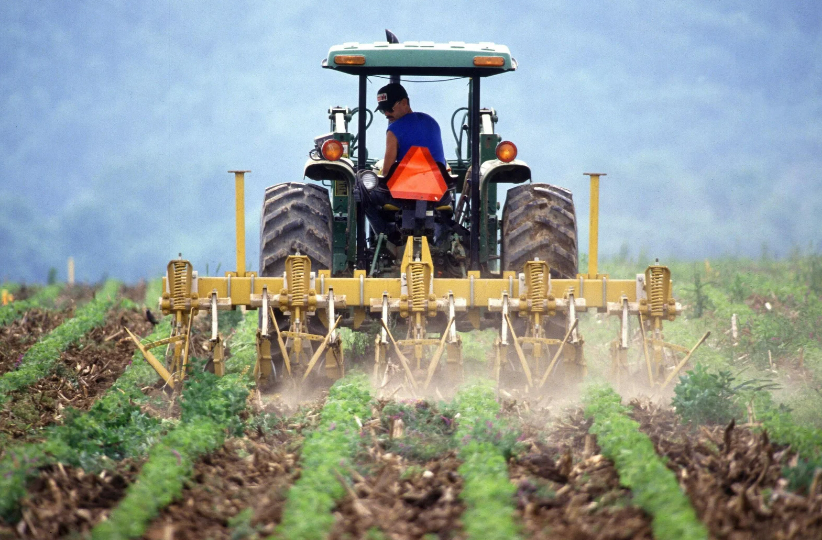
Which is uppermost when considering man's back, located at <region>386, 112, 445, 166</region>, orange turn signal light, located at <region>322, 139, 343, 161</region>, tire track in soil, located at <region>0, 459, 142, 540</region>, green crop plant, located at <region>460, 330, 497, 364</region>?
man's back, located at <region>386, 112, 445, 166</region>

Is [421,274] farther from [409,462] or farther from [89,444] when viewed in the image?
[89,444]

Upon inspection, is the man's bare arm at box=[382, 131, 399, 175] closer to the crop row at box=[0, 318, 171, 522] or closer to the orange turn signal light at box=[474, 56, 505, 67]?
the orange turn signal light at box=[474, 56, 505, 67]

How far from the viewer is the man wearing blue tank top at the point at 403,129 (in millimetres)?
9078

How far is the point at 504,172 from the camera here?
933 cm

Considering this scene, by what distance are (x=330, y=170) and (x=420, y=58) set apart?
1345mm

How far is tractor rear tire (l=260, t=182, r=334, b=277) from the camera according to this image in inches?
356

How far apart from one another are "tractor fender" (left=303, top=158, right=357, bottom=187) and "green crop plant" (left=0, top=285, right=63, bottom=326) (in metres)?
6.98

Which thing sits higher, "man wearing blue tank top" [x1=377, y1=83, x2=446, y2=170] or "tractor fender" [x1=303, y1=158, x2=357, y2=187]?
"man wearing blue tank top" [x1=377, y1=83, x2=446, y2=170]

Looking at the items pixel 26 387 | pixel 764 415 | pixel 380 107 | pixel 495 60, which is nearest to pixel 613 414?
pixel 764 415

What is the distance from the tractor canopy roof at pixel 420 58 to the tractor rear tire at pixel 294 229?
124 cm

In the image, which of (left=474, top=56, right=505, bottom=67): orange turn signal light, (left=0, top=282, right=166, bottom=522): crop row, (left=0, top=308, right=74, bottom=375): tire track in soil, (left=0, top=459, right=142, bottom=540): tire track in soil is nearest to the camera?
(left=0, top=459, right=142, bottom=540): tire track in soil

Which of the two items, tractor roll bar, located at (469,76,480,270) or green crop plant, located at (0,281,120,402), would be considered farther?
green crop plant, located at (0,281,120,402)

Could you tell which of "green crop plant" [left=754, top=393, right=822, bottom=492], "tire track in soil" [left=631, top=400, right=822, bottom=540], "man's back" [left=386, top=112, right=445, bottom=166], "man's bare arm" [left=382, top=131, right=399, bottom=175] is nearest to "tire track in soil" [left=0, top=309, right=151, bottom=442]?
"man's bare arm" [left=382, top=131, right=399, bottom=175]

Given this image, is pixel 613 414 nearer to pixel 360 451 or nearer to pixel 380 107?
pixel 360 451
